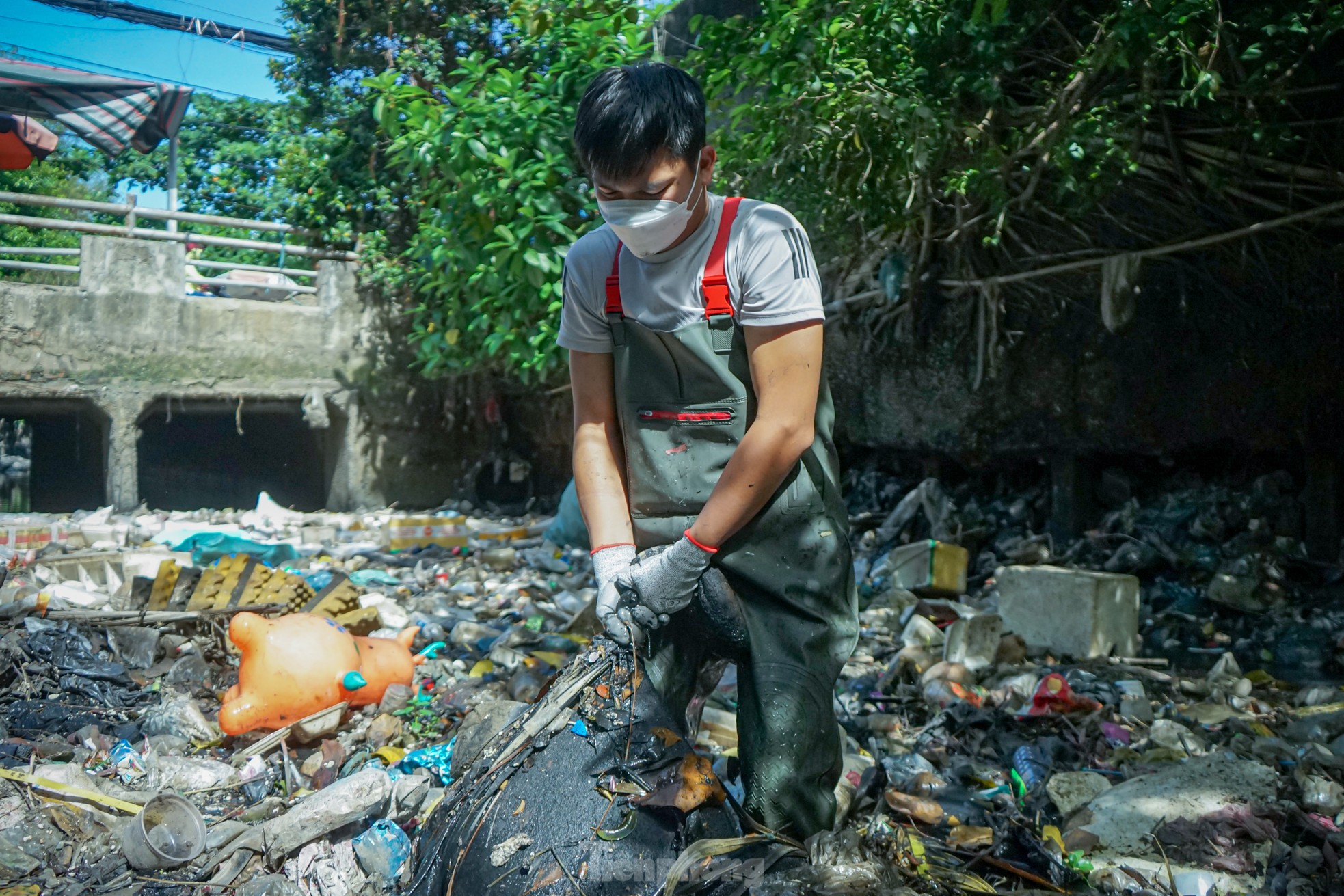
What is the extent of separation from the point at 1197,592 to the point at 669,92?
4.52 meters

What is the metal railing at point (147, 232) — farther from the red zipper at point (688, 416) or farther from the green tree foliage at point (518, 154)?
the red zipper at point (688, 416)

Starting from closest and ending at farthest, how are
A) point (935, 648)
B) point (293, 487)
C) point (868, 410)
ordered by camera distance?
point (935, 648), point (868, 410), point (293, 487)

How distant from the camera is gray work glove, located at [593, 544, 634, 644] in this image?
5.38 feet

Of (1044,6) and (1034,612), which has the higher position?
(1044,6)

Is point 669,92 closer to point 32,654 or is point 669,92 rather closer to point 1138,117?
point 1138,117

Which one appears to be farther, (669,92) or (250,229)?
(250,229)

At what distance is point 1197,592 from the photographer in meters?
4.88

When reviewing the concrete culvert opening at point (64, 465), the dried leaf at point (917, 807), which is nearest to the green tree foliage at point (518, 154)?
the dried leaf at point (917, 807)

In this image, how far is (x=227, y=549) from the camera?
221 inches

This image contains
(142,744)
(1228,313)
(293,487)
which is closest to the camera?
(142,744)

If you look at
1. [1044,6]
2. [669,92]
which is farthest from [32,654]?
[1044,6]

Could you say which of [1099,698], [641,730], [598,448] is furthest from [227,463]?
[641,730]

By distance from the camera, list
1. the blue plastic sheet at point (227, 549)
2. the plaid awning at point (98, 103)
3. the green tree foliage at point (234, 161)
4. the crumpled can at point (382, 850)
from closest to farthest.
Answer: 1. the crumpled can at point (382, 850)
2. the blue plastic sheet at point (227, 549)
3. the plaid awning at point (98, 103)
4. the green tree foliage at point (234, 161)

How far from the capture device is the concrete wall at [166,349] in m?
8.55
